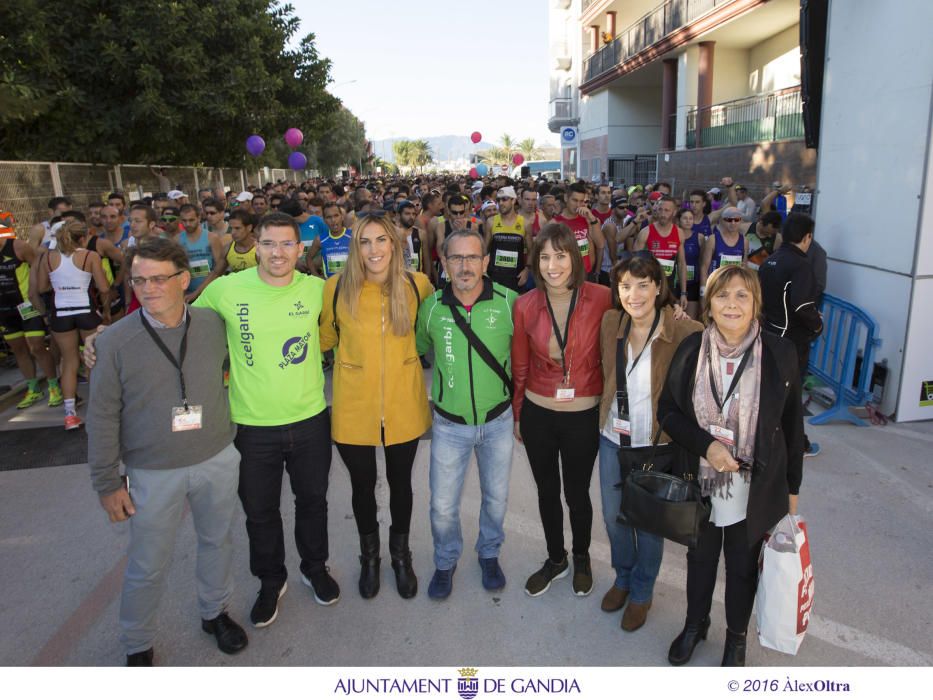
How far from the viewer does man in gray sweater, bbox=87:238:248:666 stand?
253cm

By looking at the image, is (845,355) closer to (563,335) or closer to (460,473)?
(563,335)

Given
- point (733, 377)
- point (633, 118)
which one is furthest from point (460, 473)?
point (633, 118)

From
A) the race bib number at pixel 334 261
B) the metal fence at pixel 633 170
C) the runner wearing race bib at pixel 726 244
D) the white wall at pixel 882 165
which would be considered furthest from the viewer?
the metal fence at pixel 633 170

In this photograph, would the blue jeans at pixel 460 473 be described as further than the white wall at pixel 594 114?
No

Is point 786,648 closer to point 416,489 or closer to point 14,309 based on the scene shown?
point 416,489

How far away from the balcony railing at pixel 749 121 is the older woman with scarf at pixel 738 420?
41.3ft

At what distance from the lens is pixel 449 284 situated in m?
3.09

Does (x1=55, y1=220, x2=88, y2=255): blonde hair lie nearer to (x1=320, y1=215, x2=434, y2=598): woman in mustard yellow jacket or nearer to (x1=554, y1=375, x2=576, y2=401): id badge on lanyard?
(x1=320, y1=215, x2=434, y2=598): woman in mustard yellow jacket

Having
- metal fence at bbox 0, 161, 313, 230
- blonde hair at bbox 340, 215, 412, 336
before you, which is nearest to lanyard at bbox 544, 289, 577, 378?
blonde hair at bbox 340, 215, 412, 336

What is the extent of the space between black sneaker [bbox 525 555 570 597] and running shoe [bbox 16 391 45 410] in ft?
19.2

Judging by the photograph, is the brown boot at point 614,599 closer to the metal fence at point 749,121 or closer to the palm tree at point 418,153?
the metal fence at point 749,121

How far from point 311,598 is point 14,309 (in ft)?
16.8

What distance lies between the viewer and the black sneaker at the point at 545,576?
3.31 metres

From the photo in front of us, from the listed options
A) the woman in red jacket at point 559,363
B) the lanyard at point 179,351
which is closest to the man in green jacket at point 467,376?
the woman in red jacket at point 559,363
